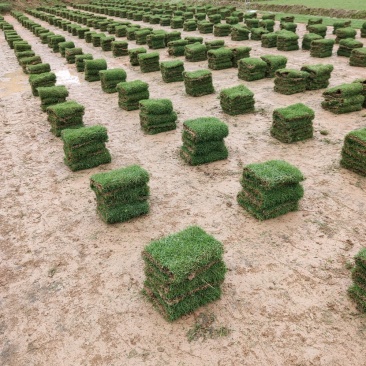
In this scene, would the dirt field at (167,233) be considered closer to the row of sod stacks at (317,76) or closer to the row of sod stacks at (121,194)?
the row of sod stacks at (121,194)

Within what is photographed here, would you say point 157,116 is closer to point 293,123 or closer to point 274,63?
point 293,123

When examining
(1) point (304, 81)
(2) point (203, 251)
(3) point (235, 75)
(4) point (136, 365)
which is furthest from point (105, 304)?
(3) point (235, 75)

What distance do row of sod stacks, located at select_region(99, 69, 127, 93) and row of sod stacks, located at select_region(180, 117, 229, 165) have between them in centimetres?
873

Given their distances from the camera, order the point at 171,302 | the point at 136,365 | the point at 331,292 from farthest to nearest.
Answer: the point at 331,292 < the point at 171,302 < the point at 136,365

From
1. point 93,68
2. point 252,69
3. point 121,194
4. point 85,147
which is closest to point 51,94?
point 85,147

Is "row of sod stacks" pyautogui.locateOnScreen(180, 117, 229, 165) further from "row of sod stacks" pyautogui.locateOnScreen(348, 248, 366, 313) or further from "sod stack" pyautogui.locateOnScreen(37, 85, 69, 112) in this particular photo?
"sod stack" pyautogui.locateOnScreen(37, 85, 69, 112)

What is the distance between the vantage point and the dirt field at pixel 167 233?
5.70 m

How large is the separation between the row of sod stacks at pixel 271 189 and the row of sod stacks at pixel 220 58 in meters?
13.6

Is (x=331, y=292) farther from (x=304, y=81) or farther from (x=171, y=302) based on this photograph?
(x=304, y=81)

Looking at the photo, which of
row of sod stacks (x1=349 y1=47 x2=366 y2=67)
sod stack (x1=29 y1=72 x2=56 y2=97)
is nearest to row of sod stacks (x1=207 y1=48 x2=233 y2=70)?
row of sod stacks (x1=349 y1=47 x2=366 y2=67)

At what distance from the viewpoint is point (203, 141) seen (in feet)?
34.9

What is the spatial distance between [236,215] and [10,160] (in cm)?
846

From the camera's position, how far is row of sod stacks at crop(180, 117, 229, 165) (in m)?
10.4

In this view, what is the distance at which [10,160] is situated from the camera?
12.3m
